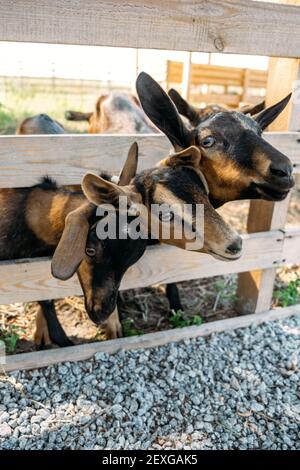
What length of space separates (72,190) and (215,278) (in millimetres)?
2195

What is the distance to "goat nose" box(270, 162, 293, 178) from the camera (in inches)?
81.7

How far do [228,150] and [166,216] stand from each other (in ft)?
1.66

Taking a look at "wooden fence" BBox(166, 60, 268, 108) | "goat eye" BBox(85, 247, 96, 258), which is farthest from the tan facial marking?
"wooden fence" BBox(166, 60, 268, 108)

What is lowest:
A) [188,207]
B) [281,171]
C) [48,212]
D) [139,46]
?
[48,212]

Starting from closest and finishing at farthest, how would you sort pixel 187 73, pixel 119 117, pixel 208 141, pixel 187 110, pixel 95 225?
pixel 208 141 < pixel 95 225 < pixel 187 110 < pixel 119 117 < pixel 187 73

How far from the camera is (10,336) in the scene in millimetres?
3238

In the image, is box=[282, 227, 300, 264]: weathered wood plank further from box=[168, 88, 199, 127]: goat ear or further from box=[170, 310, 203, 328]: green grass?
box=[168, 88, 199, 127]: goat ear

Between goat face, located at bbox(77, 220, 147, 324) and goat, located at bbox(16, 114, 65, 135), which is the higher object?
goat, located at bbox(16, 114, 65, 135)

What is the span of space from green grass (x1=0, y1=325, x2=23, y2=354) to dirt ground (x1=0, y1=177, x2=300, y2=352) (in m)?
0.03

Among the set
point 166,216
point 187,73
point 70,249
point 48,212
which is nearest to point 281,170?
point 166,216

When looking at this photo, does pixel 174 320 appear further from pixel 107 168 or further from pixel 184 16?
pixel 184 16

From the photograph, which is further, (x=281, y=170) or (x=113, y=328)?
(x=113, y=328)

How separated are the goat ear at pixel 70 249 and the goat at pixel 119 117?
7.22 feet

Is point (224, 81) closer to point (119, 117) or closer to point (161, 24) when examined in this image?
point (119, 117)
